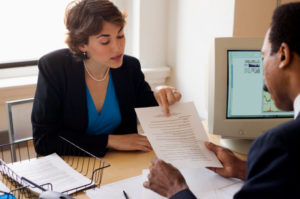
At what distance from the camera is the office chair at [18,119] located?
5.96ft

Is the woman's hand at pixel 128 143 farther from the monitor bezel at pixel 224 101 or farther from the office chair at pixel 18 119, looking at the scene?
the office chair at pixel 18 119

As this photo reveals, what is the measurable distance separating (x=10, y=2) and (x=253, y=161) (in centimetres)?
199

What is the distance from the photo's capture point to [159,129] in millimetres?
1416

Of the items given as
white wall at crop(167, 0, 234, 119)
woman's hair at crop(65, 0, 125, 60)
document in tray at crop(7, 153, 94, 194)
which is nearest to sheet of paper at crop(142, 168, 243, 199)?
document in tray at crop(7, 153, 94, 194)

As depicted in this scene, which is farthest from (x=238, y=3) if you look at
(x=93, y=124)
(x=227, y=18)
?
(x=93, y=124)

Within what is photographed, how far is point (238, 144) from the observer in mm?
1697

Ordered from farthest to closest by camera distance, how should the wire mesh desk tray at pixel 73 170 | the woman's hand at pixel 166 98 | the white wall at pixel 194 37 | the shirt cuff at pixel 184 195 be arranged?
the white wall at pixel 194 37
the woman's hand at pixel 166 98
the wire mesh desk tray at pixel 73 170
the shirt cuff at pixel 184 195

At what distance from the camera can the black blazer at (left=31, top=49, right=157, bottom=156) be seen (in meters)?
1.59

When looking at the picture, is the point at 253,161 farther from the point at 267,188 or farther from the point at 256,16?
the point at 256,16

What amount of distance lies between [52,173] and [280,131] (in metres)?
0.82

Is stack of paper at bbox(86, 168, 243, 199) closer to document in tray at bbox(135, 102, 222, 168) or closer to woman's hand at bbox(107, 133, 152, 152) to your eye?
document in tray at bbox(135, 102, 222, 168)

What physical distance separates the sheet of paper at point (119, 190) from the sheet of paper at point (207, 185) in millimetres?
26

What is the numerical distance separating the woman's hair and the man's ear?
3.09 ft

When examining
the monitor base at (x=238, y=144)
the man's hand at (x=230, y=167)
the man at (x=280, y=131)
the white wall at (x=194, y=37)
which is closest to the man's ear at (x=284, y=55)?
the man at (x=280, y=131)
